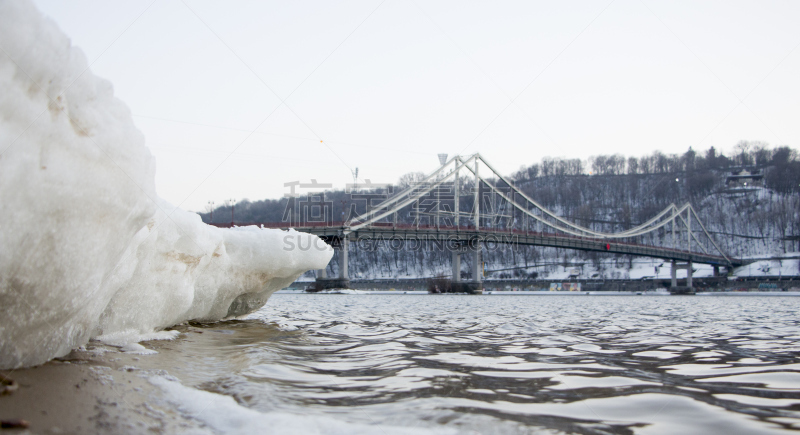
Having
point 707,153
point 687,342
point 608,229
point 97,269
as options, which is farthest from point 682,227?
point 97,269

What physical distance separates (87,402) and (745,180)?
113 m

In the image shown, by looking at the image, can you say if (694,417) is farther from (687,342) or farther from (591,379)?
(687,342)

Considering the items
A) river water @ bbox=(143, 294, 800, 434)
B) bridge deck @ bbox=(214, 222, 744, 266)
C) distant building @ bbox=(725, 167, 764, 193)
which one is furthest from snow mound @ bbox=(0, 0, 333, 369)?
distant building @ bbox=(725, 167, 764, 193)

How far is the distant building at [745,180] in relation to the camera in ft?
307

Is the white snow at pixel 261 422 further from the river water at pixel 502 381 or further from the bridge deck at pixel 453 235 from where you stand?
the bridge deck at pixel 453 235

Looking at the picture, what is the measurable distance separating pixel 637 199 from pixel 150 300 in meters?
108

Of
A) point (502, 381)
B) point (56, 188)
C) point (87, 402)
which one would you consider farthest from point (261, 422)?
point (502, 381)

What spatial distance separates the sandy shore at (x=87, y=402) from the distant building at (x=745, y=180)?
107 meters

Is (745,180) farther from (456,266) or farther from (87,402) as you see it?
(87,402)

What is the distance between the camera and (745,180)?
9669 centimetres

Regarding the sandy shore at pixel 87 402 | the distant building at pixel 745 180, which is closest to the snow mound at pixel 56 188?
the sandy shore at pixel 87 402

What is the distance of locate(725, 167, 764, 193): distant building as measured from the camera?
93.4 metres

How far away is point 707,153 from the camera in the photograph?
10819cm

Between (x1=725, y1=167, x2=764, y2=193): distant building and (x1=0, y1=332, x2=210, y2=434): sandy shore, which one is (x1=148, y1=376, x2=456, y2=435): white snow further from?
(x1=725, y1=167, x2=764, y2=193): distant building
